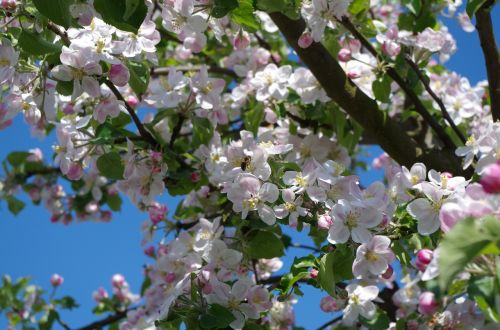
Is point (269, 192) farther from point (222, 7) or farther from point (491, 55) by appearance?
point (491, 55)

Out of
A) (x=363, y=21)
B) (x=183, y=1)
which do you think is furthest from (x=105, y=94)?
(x=363, y=21)

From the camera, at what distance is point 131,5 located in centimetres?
134

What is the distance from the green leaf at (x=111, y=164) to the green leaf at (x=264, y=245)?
47 centimetres

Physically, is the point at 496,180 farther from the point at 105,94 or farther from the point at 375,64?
the point at 375,64

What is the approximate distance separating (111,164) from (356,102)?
0.86m

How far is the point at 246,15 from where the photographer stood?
1.86m

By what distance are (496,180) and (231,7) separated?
36.0 inches

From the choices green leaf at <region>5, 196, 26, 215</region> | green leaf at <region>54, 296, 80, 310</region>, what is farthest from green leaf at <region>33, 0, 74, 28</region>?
green leaf at <region>54, 296, 80, 310</region>

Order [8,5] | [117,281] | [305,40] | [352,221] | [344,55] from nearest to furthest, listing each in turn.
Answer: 1. [352,221]
2. [8,5]
3. [305,40]
4. [344,55]
5. [117,281]

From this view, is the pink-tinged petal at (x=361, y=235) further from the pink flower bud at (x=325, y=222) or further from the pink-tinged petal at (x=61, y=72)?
the pink-tinged petal at (x=61, y=72)

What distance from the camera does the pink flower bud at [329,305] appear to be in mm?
1821

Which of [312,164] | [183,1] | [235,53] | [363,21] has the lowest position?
[312,164]

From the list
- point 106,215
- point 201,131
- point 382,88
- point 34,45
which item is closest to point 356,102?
point 382,88

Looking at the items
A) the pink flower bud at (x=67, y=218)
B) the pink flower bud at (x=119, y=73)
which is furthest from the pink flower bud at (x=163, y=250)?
the pink flower bud at (x=67, y=218)
